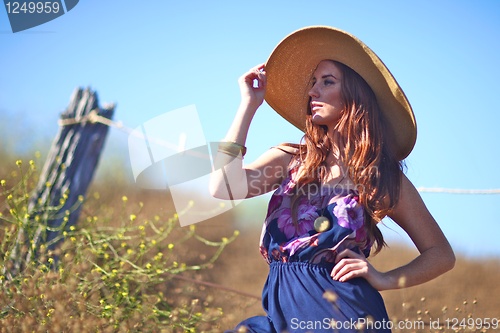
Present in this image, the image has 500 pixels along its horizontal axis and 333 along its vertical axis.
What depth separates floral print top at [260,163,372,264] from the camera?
1.92 meters

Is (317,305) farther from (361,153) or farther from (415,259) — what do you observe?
(361,153)

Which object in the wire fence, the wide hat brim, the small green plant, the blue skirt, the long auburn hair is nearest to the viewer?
the blue skirt

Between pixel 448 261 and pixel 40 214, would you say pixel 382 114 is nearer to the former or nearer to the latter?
pixel 448 261

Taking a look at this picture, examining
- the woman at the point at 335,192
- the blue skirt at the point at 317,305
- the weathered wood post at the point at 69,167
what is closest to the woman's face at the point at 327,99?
the woman at the point at 335,192

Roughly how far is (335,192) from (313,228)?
0.50ft

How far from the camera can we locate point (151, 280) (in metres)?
3.12

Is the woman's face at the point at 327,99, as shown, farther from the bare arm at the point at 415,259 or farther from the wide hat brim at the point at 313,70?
the bare arm at the point at 415,259

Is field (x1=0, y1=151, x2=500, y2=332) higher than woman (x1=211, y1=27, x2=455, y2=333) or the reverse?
the reverse

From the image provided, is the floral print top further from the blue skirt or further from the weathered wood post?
the weathered wood post

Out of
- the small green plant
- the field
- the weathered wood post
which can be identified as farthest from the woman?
the weathered wood post

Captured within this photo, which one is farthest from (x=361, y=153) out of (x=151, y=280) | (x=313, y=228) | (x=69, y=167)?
(x=69, y=167)

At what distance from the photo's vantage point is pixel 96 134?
3.95 m

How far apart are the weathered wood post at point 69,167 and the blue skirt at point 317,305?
5.80 ft

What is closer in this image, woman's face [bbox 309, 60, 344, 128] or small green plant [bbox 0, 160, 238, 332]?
woman's face [bbox 309, 60, 344, 128]
